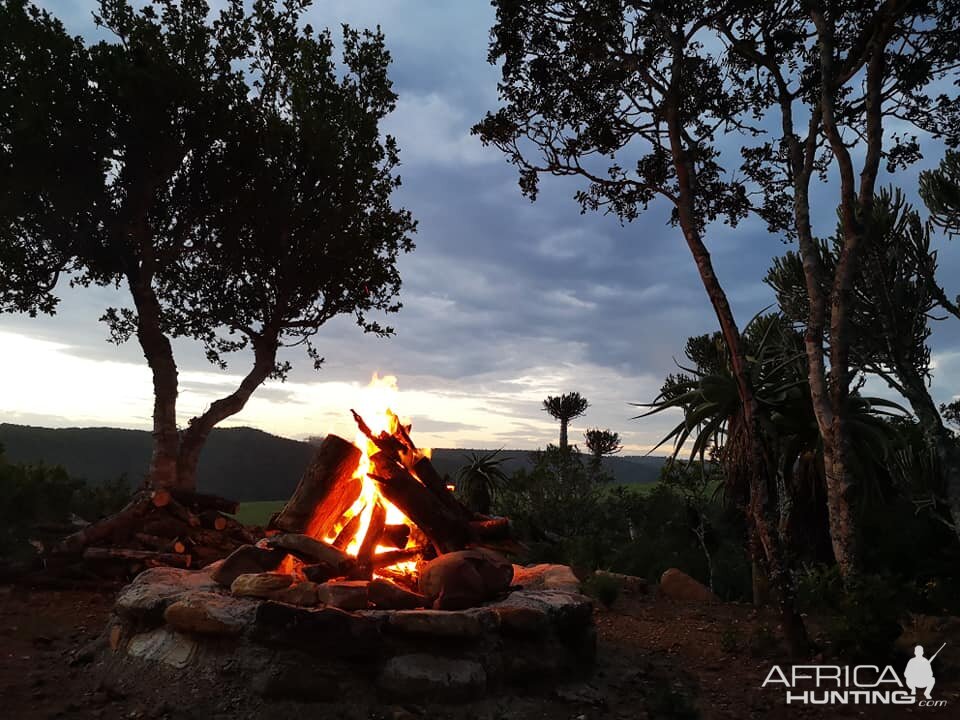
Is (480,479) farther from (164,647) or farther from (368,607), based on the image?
(164,647)

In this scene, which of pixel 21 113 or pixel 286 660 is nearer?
pixel 286 660

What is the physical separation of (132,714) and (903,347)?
15636 mm

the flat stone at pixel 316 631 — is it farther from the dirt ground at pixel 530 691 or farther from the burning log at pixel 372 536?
the burning log at pixel 372 536

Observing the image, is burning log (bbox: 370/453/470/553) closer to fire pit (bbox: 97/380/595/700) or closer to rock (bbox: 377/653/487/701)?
fire pit (bbox: 97/380/595/700)

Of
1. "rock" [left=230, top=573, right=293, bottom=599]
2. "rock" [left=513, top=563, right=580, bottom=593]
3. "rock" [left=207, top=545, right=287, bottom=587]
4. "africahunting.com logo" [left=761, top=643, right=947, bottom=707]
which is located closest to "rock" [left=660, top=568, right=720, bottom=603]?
"rock" [left=513, top=563, right=580, bottom=593]

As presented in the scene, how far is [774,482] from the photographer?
37.9ft

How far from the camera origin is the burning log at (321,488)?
7891mm

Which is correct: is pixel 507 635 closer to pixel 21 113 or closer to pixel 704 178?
pixel 704 178

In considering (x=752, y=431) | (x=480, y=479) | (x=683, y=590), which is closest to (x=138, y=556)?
(x=683, y=590)

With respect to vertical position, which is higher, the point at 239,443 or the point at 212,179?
the point at 212,179

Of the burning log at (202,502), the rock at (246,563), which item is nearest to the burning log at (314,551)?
the rock at (246,563)

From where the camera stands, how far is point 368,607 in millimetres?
5859

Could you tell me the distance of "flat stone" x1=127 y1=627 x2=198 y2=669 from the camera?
5.48 m

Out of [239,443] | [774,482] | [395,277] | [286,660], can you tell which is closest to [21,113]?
[395,277]
